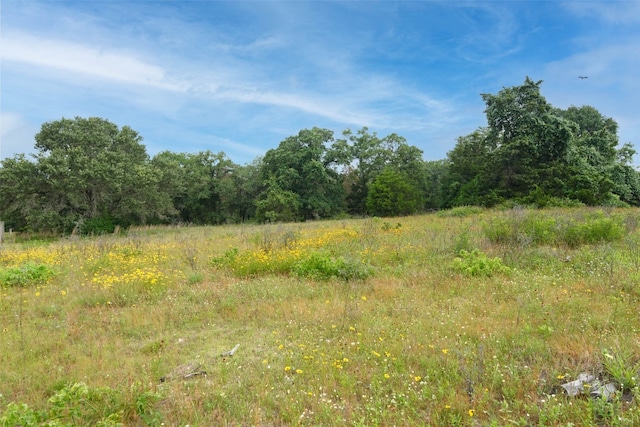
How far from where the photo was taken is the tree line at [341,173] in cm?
2352

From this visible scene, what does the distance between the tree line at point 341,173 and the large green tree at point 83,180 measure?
0.07m

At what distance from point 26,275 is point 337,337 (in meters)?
7.34

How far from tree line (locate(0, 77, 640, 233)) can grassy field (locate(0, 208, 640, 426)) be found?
662 inches

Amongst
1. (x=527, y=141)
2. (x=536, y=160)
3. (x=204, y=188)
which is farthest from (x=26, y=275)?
(x=204, y=188)

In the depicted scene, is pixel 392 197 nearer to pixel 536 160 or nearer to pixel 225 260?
pixel 536 160

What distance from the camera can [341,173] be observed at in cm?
4075

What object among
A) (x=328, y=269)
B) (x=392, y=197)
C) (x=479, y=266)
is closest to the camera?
(x=479, y=266)

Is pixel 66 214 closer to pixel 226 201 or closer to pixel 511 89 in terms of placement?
pixel 226 201

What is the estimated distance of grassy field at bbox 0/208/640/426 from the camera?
3.07m

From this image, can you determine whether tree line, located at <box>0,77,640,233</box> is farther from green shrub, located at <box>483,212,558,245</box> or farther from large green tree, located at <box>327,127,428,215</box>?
green shrub, located at <box>483,212,558,245</box>

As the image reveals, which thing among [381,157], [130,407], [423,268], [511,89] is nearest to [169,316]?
[130,407]

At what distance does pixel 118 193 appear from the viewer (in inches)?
1041

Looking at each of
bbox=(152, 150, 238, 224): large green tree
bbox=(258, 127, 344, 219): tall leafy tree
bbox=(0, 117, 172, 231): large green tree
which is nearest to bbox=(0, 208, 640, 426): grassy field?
bbox=(0, 117, 172, 231): large green tree

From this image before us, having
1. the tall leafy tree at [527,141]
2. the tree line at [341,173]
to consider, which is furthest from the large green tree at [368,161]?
the tall leafy tree at [527,141]
